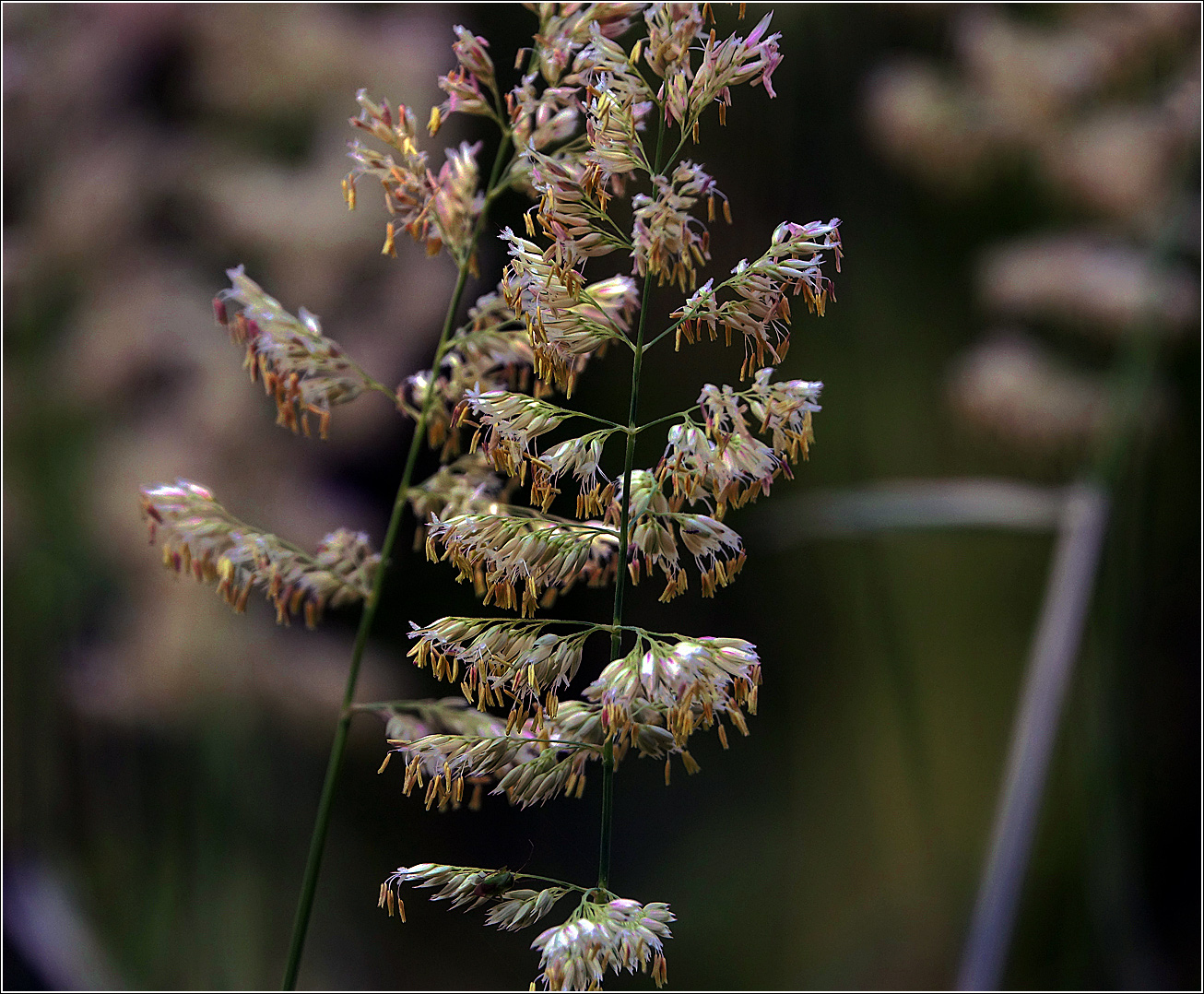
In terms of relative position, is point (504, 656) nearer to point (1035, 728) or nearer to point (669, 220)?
point (669, 220)

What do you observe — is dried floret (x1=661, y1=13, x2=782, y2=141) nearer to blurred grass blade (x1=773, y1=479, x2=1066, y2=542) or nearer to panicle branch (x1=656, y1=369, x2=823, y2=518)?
panicle branch (x1=656, y1=369, x2=823, y2=518)

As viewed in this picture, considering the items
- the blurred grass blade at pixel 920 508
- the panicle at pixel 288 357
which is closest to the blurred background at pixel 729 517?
the blurred grass blade at pixel 920 508

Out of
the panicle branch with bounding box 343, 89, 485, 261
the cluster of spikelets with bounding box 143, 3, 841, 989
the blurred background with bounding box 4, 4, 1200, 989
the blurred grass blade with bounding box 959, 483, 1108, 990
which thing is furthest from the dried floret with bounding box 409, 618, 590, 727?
the blurred grass blade with bounding box 959, 483, 1108, 990

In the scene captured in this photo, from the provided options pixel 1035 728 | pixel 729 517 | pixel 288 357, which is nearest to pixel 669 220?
pixel 288 357

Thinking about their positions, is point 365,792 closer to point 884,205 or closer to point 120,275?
point 120,275

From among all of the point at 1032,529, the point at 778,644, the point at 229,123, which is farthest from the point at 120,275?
the point at 1032,529

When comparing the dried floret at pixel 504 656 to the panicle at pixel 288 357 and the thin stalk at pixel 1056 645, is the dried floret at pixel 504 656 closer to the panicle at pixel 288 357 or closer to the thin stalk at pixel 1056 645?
the panicle at pixel 288 357
